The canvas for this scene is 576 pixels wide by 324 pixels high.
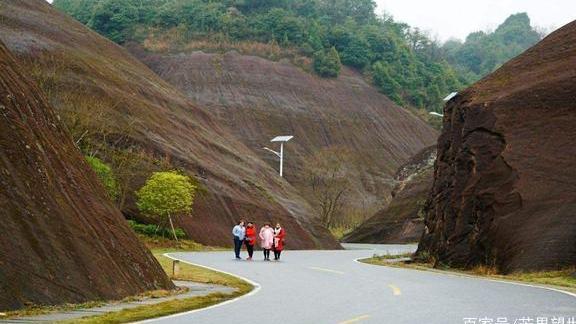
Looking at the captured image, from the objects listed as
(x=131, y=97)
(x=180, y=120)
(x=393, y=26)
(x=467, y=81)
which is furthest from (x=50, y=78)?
(x=393, y=26)

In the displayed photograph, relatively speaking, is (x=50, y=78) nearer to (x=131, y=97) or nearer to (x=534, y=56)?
(x=131, y=97)

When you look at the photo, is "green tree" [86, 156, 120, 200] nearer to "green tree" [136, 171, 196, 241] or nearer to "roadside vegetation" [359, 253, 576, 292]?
"green tree" [136, 171, 196, 241]

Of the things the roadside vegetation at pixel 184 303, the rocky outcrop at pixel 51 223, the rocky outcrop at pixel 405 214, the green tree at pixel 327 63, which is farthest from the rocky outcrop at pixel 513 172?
the green tree at pixel 327 63

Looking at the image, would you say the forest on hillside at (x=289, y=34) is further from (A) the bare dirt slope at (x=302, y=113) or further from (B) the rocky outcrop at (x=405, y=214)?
(B) the rocky outcrop at (x=405, y=214)

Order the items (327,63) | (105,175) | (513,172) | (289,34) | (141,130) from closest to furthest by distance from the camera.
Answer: (513,172), (105,175), (141,130), (327,63), (289,34)

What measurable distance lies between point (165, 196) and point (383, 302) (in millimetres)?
31941

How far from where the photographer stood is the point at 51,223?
14023mm

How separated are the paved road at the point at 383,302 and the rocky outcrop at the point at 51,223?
2011 millimetres

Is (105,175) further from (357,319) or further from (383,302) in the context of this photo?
(357,319)

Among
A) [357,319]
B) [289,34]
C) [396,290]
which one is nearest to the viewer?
[357,319]

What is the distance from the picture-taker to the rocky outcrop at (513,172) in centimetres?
2461

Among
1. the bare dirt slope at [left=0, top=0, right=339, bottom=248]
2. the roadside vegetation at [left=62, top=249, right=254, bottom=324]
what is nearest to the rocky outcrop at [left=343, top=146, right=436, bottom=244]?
the bare dirt slope at [left=0, top=0, right=339, bottom=248]

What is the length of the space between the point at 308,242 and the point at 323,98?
2415 inches

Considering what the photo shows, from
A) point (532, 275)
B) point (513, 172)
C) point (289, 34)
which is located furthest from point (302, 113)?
point (532, 275)
